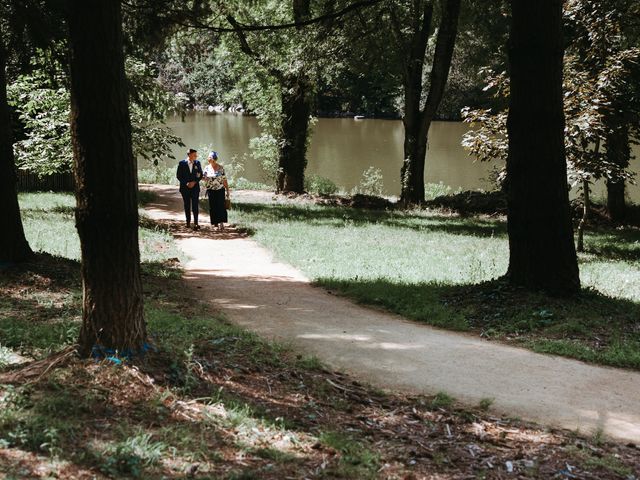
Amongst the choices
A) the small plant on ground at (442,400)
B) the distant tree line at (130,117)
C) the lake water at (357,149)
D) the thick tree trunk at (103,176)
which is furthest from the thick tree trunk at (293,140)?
the thick tree trunk at (103,176)

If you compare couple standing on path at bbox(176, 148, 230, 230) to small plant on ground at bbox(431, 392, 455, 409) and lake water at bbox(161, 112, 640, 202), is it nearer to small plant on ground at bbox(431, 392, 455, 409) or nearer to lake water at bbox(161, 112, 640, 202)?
lake water at bbox(161, 112, 640, 202)

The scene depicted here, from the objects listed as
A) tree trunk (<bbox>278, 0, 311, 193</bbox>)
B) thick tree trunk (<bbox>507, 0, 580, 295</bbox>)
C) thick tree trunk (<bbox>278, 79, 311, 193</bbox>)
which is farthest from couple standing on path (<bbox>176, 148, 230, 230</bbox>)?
thick tree trunk (<bbox>278, 79, 311, 193</bbox>)

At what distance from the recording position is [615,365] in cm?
729

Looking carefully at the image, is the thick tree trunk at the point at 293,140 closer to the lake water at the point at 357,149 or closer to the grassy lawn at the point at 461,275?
the lake water at the point at 357,149

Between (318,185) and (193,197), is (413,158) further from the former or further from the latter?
(318,185)

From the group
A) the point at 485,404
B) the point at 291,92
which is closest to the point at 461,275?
the point at 485,404

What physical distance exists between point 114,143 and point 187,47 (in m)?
10.6

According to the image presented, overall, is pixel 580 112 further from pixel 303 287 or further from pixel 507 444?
pixel 507 444

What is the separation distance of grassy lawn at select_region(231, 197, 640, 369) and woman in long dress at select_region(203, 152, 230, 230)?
0.83 metres

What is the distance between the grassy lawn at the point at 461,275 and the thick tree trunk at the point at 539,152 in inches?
16.7

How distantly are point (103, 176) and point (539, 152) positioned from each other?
6208 millimetres

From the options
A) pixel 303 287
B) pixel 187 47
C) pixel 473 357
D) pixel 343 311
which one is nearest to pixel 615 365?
pixel 473 357

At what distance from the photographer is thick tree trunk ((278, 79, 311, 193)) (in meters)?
26.2

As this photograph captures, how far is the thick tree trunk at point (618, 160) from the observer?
15.7 m
